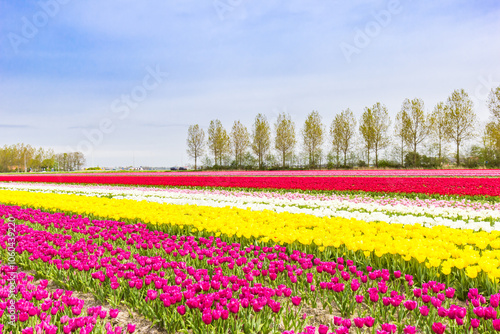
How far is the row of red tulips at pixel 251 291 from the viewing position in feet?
9.07

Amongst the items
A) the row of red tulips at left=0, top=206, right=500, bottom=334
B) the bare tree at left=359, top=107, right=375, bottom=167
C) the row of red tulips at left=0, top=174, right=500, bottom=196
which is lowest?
the row of red tulips at left=0, top=206, right=500, bottom=334

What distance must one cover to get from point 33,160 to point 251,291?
10805 centimetres

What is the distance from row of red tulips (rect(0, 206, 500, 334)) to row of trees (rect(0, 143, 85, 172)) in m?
97.7

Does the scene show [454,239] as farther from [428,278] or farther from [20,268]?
[20,268]

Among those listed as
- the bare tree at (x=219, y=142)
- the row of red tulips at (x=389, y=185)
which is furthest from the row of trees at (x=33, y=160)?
the row of red tulips at (x=389, y=185)

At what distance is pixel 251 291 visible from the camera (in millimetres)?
3062

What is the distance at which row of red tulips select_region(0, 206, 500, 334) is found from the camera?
276cm

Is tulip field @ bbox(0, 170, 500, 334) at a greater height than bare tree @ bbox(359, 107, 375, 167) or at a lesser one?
lesser

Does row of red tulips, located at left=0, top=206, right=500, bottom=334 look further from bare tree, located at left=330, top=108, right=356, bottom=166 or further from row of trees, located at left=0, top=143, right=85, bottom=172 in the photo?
row of trees, located at left=0, top=143, right=85, bottom=172

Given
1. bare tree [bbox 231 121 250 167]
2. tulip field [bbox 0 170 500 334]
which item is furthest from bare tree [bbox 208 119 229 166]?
tulip field [bbox 0 170 500 334]

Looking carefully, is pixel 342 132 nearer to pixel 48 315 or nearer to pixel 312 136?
pixel 312 136

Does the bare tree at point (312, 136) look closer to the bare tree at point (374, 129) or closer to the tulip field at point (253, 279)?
the bare tree at point (374, 129)

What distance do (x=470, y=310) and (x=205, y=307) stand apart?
7.67 feet

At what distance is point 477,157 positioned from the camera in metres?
42.2
